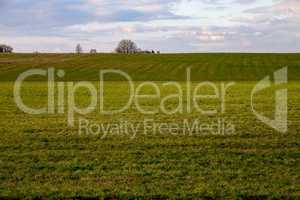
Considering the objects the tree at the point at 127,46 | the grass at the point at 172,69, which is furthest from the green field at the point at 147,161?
the tree at the point at 127,46

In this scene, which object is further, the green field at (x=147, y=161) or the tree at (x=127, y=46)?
the tree at (x=127, y=46)

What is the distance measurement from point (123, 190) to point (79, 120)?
1065 cm

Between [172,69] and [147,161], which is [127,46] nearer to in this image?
[172,69]

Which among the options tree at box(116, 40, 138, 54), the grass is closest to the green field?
the grass

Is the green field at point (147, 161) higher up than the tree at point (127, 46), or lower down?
lower down

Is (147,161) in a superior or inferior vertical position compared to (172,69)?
inferior

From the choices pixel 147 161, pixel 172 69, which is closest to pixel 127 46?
pixel 172 69

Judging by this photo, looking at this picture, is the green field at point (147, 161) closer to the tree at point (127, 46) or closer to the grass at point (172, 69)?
the grass at point (172, 69)

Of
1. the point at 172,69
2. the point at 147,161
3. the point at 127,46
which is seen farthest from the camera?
the point at 127,46

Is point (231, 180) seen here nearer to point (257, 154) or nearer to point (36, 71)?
point (257, 154)

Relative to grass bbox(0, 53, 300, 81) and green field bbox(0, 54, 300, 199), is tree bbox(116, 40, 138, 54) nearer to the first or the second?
grass bbox(0, 53, 300, 81)

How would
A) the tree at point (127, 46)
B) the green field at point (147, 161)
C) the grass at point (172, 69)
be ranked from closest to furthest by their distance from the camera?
the green field at point (147, 161), the grass at point (172, 69), the tree at point (127, 46)

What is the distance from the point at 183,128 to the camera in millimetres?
17266

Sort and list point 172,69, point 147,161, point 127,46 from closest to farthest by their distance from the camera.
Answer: point 147,161
point 172,69
point 127,46
